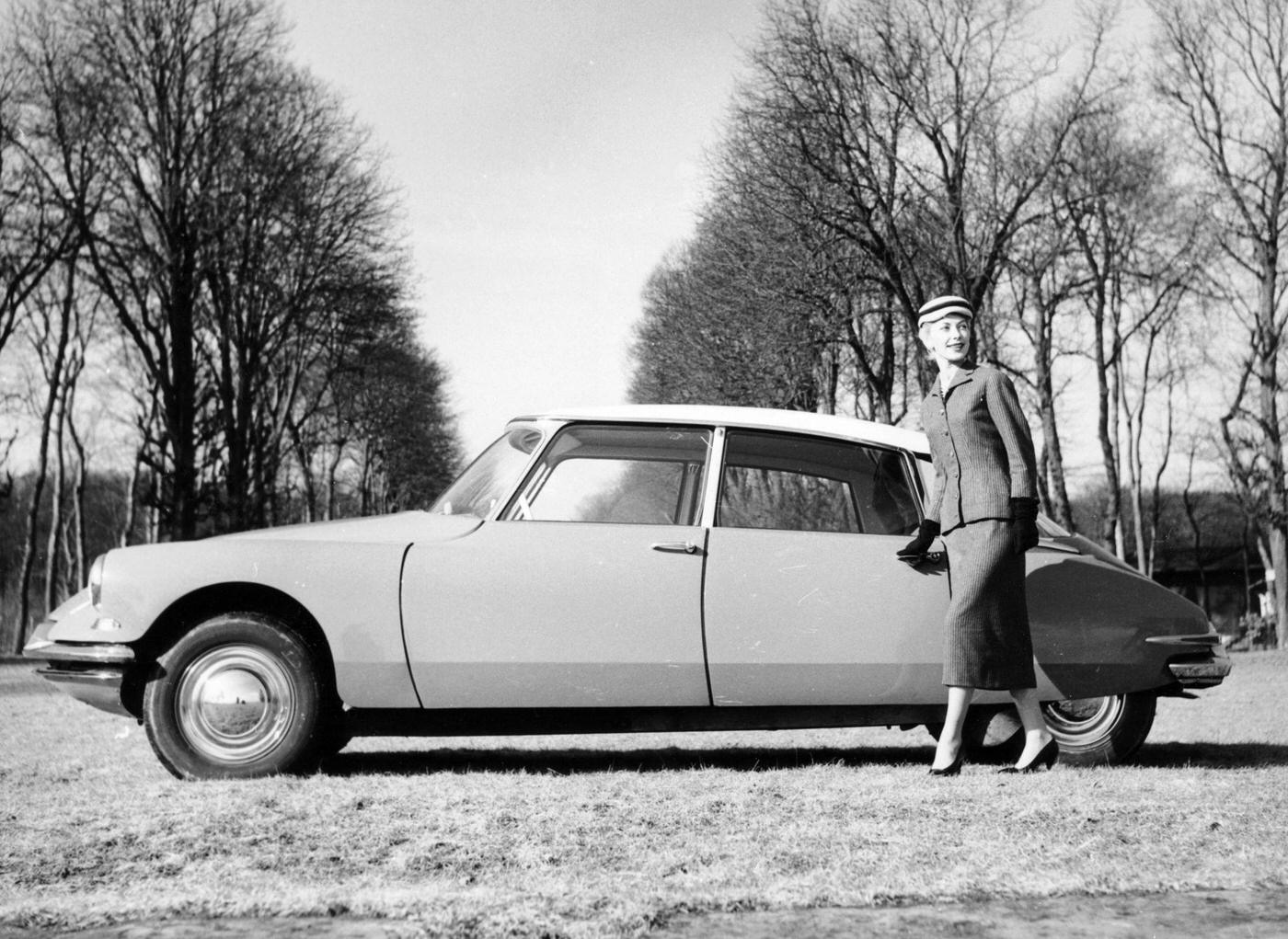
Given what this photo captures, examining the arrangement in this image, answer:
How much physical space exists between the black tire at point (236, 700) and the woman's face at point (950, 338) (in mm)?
2964

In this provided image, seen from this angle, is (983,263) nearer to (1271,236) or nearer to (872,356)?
(872,356)

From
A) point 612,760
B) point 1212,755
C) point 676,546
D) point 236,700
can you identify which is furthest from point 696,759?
point 1212,755

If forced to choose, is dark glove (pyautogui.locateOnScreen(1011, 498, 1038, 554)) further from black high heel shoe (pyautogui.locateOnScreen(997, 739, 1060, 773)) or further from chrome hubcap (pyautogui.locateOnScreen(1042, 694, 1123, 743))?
chrome hubcap (pyautogui.locateOnScreen(1042, 694, 1123, 743))

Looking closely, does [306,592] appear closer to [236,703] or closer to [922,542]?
[236,703]

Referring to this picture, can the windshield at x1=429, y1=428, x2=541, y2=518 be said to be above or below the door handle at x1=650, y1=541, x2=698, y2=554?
above

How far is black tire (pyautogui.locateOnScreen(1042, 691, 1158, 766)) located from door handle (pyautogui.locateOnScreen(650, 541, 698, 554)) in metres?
1.78

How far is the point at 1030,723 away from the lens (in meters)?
5.46

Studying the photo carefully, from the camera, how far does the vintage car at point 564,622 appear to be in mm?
5289

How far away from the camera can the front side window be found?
5.61 m

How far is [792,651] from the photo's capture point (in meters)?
5.43

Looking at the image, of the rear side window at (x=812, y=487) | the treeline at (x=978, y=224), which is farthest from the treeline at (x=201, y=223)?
the rear side window at (x=812, y=487)

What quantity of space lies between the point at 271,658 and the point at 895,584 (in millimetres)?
2605

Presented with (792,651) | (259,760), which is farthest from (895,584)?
(259,760)

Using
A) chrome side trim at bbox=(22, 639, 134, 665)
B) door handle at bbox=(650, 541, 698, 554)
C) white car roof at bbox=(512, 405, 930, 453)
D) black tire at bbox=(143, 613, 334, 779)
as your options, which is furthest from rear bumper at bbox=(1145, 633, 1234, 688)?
chrome side trim at bbox=(22, 639, 134, 665)
